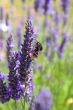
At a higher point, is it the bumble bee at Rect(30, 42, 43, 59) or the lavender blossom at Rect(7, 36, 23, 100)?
the bumble bee at Rect(30, 42, 43, 59)

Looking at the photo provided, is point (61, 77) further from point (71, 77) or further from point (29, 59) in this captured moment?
point (29, 59)

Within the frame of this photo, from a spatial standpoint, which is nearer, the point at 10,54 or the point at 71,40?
the point at 10,54

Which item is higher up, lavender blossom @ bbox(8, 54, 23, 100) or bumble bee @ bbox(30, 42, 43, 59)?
bumble bee @ bbox(30, 42, 43, 59)

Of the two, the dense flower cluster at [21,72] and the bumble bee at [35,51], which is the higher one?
the bumble bee at [35,51]

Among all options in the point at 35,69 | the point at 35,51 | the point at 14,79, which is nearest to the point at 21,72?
the point at 14,79

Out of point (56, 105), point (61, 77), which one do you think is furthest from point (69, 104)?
point (61, 77)
